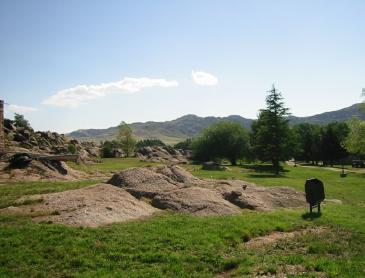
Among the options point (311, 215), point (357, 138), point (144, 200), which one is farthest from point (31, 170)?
point (357, 138)

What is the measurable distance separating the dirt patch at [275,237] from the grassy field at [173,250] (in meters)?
0.36

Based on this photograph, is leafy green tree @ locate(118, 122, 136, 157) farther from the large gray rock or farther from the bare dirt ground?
the large gray rock

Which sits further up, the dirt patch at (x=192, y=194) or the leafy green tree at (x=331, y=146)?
the leafy green tree at (x=331, y=146)

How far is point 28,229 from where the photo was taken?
15.0 meters

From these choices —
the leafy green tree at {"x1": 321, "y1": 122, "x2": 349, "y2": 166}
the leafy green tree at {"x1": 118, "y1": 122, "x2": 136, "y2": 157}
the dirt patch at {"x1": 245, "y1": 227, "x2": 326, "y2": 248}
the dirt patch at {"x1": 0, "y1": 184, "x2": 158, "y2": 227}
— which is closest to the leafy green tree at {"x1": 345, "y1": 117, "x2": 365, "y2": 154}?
the leafy green tree at {"x1": 321, "y1": 122, "x2": 349, "y2": 166}

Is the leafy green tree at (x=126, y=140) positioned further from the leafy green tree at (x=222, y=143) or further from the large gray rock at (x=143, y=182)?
the large gray rock at (x=143, y=182)

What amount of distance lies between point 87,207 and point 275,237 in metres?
8.53

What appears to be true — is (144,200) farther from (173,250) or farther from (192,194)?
(173,250)

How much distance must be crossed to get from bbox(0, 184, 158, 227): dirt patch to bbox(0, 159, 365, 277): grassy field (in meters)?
0.83

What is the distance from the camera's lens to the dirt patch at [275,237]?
592 inches

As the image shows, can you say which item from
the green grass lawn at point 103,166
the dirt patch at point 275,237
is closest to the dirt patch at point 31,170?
the green grass lawn at point 103,166

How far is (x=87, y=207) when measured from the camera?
17578mm

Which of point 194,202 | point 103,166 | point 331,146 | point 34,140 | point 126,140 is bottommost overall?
point 194,202

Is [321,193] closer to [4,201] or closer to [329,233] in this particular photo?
[329,233]
